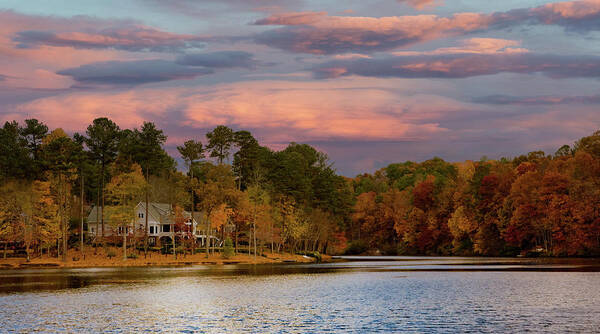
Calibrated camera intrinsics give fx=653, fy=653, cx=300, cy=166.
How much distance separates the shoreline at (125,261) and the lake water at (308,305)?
3540 cm

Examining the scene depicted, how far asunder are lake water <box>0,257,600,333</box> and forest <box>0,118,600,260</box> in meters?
40.8

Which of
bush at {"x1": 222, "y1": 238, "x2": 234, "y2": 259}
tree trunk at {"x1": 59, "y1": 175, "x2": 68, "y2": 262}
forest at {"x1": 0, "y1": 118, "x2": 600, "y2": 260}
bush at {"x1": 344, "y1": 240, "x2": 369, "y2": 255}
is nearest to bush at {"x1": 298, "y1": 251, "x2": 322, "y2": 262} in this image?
forest at {"x1": 0, "y1": 118, "x2": 600, "y2": 260}

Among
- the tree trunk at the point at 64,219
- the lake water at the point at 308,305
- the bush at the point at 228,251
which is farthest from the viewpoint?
the bush at the point at 228,251

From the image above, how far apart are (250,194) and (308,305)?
81.8 metres

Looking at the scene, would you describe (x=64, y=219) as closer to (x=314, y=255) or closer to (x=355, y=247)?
(x=314, y=255)

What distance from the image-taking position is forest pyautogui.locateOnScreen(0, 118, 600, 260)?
360ft

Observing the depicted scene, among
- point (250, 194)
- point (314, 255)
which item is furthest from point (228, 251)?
point (314, 255)

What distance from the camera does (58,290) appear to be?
5931cm

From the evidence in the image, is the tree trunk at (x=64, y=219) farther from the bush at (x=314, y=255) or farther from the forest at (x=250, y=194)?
the bush at (x=314, y=255)

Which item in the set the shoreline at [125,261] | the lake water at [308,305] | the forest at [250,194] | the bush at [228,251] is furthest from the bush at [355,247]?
the lake water at [308,305]

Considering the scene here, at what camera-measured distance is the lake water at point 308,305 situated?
3622 cm

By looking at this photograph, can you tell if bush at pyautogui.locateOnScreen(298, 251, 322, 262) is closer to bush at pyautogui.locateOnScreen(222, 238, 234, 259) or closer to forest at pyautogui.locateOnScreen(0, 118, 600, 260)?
forest at pyautogui.locateOnScreen(0, 118, 600, 260)

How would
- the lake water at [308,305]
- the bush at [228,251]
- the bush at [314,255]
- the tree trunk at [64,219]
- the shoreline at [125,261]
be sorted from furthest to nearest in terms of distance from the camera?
the bush at [314,255] < the bush at [228,251] < the tree trunk at [64,219] < the shoreline at [125,261] < the lake water at [308,305]

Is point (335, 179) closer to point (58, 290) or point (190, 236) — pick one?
point (190, 236)
